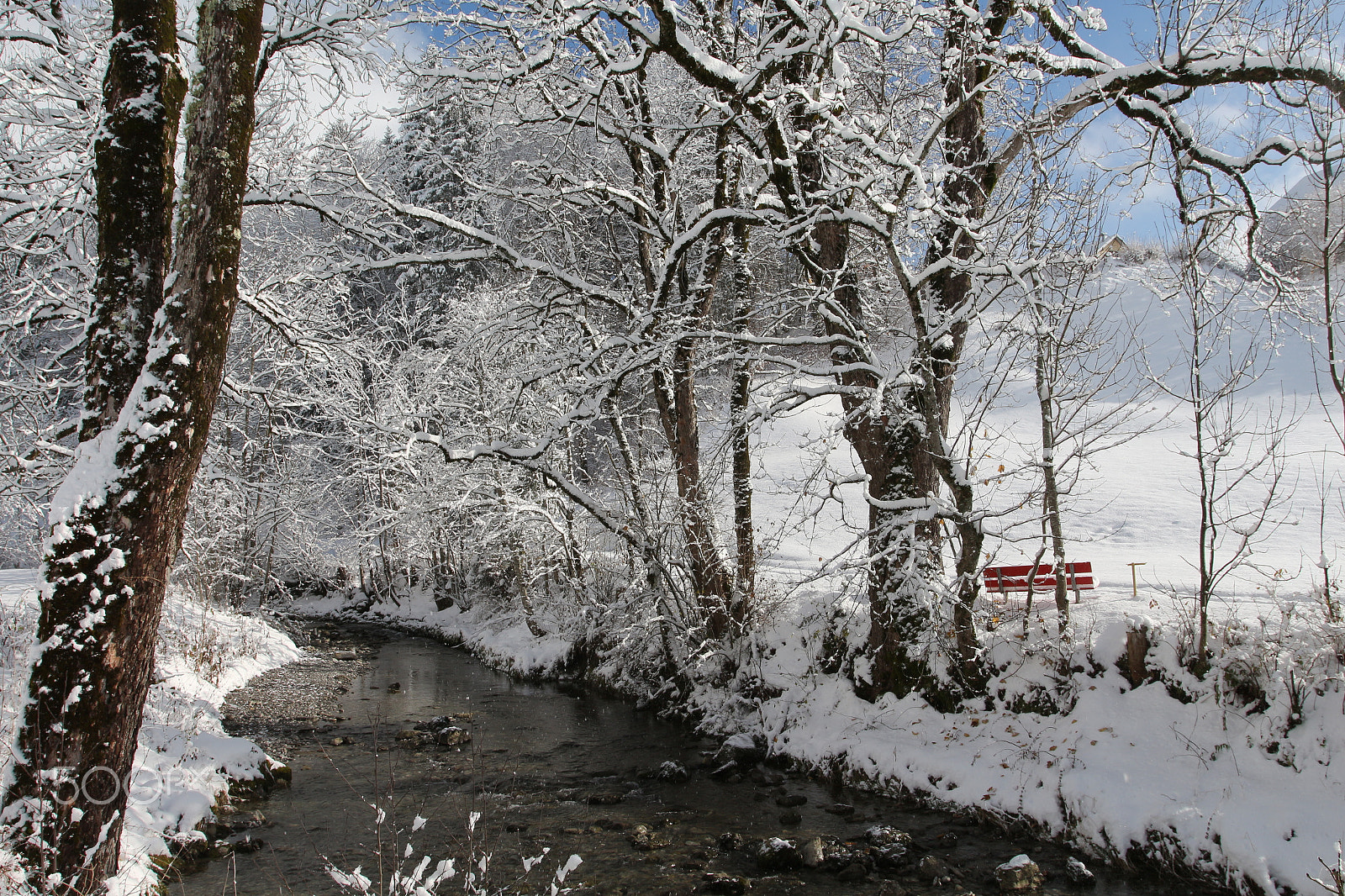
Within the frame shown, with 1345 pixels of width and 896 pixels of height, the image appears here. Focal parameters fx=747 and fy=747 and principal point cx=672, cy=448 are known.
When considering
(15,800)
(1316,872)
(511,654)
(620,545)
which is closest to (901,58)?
(620,545)

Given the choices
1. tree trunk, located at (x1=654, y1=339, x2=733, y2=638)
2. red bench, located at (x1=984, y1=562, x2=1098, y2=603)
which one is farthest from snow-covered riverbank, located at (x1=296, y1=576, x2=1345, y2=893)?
tree trunk, located at (x1=654, y1=339, x2=733, y2=638)

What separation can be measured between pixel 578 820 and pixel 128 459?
538 centimetres

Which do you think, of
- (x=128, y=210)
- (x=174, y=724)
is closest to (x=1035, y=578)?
(x=128, y=210)

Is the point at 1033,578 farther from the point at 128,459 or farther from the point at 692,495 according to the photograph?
the point at 128,459

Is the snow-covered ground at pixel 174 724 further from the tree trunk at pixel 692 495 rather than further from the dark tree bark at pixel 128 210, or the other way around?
the tree trunk at pixel 692 495

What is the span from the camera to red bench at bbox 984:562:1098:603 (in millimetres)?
9250

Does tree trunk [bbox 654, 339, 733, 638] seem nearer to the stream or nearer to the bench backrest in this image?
the stream

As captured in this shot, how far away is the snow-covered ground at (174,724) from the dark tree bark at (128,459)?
0.31m

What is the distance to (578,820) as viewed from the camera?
24.1 ft

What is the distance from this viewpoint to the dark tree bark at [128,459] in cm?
364

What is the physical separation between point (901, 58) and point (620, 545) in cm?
822

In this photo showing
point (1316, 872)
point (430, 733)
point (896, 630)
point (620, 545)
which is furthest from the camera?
point (620, 545)

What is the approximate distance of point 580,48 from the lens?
10414mm

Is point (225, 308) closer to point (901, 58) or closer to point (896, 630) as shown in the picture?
point (896, 630)
